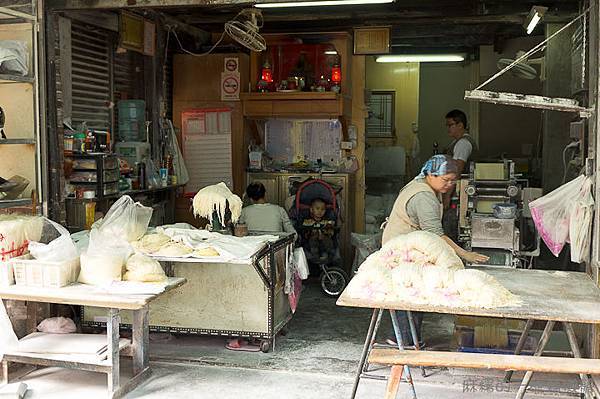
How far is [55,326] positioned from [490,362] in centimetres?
372

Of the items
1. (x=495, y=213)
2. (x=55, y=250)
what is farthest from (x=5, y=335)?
(x=495, y=213)

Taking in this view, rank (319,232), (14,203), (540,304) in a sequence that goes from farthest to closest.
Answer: (319,232) < (14,203) < (540,304)

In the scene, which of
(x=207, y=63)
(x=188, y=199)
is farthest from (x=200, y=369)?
(x=207, y=63)

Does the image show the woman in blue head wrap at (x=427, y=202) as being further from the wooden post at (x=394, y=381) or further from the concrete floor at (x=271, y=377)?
the wooden post at (x=394, y=381)

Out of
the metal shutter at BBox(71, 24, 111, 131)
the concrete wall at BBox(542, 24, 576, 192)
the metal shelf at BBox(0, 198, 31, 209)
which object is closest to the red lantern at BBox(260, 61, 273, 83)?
the metal shutter at BBox(71, 24, 111, 131)

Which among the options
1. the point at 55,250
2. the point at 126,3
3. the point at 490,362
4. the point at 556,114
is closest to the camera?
the point at 490,362

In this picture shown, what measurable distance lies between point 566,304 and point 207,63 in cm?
651

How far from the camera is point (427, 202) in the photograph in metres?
5.65

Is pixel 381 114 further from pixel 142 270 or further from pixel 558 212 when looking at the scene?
pixel 142 270

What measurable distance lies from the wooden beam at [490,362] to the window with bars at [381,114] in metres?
8.31

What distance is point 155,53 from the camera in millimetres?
9000

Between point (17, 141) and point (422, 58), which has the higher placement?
point (422, 58)

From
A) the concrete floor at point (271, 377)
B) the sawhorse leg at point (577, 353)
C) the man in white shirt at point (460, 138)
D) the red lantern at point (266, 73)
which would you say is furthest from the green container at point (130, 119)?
the sawhorse leg at point (577, 353)

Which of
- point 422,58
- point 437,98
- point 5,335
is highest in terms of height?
point 422,58
